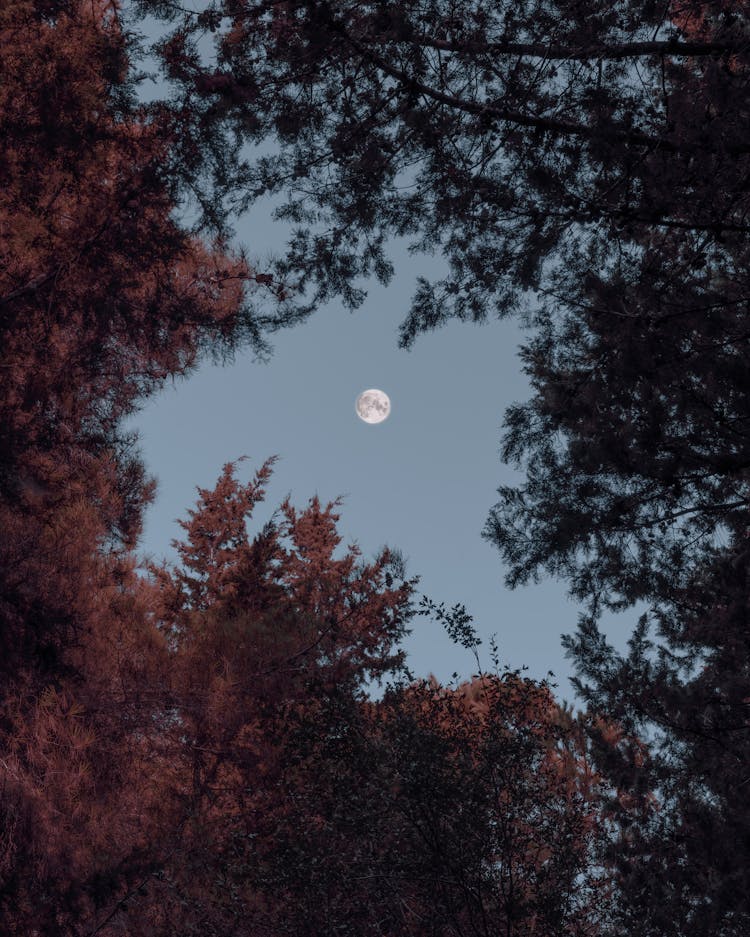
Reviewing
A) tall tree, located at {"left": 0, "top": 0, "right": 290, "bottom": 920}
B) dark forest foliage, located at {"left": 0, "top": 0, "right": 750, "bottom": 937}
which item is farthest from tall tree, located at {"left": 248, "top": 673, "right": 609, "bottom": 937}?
tall tree, located at {"left": 0, "top": 0, "right": 290, "bottom": 920}

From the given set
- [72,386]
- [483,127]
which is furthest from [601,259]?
[72,386]

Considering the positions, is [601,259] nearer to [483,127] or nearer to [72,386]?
[483,127]

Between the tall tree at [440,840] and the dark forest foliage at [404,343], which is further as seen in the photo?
the tall tree at [440,840]

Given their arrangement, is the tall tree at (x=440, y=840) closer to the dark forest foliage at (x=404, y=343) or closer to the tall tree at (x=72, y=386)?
the dark forest foliage at (x=404, y=343)

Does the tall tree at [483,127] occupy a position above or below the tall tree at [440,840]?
above

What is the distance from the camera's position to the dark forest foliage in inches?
233

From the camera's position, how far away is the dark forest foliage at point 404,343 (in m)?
5.92

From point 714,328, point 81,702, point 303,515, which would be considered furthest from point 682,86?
point 303,515

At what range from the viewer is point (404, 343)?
24.3ft

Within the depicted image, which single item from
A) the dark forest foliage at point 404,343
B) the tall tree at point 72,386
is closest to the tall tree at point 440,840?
the dark forest foliage at point 404,343

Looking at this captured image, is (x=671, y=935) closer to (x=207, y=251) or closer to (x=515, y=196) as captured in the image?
(x=515, y=196)

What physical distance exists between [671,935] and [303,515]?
42.7 ft

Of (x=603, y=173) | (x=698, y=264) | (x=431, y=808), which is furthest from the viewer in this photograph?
(x=431, y=808)

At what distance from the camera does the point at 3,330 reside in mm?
8008
